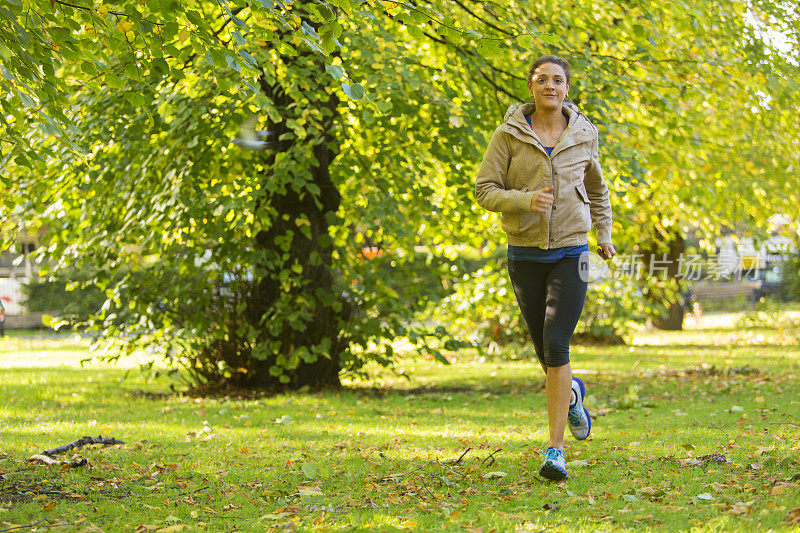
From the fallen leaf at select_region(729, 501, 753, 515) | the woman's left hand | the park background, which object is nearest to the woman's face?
the park background

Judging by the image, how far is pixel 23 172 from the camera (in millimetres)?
7730

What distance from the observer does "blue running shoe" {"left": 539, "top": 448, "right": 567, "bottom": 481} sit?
4.07 meters

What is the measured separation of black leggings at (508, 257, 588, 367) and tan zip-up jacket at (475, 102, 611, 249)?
13 cm

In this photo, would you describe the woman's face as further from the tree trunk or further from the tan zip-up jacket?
the tree trunk

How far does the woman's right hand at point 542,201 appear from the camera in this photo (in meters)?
3.96

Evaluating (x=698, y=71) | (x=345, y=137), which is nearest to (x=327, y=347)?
(x=345, y=137)

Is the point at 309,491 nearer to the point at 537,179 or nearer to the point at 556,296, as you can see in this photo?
the point at 556,296

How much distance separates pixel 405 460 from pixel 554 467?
1065 millimetres

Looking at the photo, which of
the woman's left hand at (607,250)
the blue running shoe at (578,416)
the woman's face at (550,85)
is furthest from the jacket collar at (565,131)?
the blue running shoe at (578,416)

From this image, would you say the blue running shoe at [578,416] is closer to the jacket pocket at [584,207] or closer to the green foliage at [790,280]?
the jacket pocket at [584,207]

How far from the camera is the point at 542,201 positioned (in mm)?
3959

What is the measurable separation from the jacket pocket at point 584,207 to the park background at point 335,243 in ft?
2.77

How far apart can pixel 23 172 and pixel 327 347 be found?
10.8 ft

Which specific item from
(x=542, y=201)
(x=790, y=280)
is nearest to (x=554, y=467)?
(x=542, y=201)
